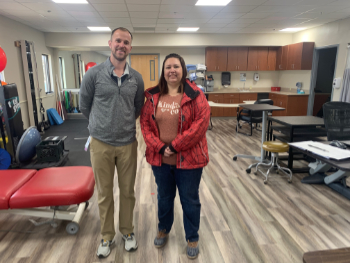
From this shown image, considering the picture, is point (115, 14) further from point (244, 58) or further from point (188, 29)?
point (244, 58)

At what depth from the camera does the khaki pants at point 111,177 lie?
1761 millimetres

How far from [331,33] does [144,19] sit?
4.64 m

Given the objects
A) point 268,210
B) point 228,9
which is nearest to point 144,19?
point 228,9

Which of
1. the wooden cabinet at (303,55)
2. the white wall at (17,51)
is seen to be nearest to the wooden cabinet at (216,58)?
the wooden cabinet at (303,55)

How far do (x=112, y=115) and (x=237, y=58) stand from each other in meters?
7.14

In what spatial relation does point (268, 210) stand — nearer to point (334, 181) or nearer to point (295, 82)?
point (334, 181)

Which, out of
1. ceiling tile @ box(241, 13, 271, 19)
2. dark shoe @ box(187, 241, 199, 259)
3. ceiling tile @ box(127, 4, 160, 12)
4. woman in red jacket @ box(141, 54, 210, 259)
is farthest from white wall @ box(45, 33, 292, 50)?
dark shoe @ box(187, 241, 199, 259)

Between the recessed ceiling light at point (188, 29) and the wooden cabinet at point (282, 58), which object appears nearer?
the recessed ceiling light at point (188, 29)

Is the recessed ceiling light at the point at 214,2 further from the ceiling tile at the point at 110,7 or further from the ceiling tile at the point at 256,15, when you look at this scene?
the ceiling tile at the point at 110,7

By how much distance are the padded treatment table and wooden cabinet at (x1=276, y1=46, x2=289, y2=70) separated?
7262 mm

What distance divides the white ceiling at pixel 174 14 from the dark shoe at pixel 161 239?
151 inches

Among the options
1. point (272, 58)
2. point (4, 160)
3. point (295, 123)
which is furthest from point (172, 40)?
point (4, 160)

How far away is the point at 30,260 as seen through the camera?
183 cm

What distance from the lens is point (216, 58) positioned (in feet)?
26.2
